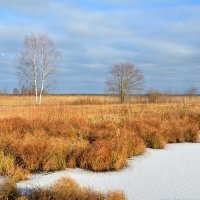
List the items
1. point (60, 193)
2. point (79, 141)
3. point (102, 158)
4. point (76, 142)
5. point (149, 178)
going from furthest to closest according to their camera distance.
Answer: point (79, 141), point (76, 142), point (102, 158), point (149, 178), point (60, 193)

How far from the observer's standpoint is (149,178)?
6.78 m

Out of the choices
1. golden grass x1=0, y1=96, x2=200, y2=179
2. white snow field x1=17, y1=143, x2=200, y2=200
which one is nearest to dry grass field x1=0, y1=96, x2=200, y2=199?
golden grass x1=0, y1=96, x2=200, y2=179

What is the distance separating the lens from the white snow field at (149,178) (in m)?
5.85

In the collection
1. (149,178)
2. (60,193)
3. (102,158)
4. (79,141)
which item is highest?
(79,141)

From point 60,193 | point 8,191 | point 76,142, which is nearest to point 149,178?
point 60,193

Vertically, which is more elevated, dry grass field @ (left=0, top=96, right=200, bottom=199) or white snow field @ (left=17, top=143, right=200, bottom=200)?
dry grass field @ (left=0, top=96, right=200, bottom=199)

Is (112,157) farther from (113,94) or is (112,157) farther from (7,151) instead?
(113,94)

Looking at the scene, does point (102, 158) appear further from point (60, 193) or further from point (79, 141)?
point (60, 193)

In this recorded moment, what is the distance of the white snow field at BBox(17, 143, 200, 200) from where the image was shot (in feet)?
19.2

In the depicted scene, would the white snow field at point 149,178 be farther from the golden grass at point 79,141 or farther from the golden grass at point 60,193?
the golden grass at point 60,193

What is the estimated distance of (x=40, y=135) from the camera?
32.5 ft

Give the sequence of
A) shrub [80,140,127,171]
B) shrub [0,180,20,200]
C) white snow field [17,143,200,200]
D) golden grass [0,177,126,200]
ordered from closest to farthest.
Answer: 1. golden grass [0,177,126,200]
2. shrub [0,180,20,200]
3. white snow field [17,143,200,200]
4. shrub [80,140,127,171]

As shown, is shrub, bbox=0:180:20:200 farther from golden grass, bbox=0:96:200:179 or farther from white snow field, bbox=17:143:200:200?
golden grass, bbox=0:96:200:179

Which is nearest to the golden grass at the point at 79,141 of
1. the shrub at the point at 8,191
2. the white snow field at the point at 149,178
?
the white snow field at the point at 149,178
